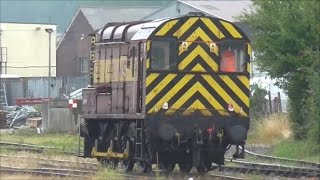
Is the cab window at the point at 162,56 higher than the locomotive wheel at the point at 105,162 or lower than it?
higher

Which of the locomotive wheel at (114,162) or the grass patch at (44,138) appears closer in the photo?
the locomotive wheel at (114,162)

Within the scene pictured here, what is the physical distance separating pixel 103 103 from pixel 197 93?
2.92 metres

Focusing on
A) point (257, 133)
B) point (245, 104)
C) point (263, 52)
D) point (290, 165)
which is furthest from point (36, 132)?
point (245, 104)

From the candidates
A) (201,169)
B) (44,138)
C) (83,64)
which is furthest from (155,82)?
(83,64)

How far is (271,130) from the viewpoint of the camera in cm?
3038

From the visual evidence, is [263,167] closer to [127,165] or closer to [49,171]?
[127,165]

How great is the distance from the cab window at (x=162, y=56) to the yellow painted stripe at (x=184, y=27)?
9.3 inches

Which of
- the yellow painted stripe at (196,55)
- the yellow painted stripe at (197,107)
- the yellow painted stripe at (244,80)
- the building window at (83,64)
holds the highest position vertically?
the building window at (83,64)

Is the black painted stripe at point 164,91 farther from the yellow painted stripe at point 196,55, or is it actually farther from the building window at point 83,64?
the building window at point 83,64

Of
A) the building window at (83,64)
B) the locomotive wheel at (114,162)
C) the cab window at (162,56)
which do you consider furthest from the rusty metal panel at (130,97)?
the building window at (83,64)

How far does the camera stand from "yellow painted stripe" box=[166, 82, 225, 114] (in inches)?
708

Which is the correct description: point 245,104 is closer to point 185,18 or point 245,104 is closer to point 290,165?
point 185,18

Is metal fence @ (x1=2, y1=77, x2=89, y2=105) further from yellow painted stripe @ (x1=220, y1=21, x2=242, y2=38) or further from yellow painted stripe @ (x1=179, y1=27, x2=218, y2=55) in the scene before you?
yellow painted stripe @ (x1=179, y1=27, x2=218, y2=55)

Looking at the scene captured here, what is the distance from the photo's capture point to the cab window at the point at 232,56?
1838cm
